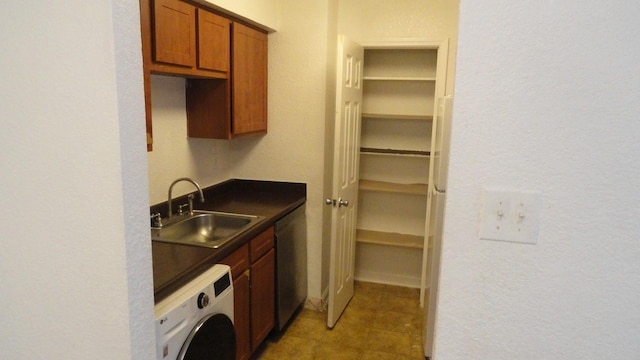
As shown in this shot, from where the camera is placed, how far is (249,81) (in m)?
2.86

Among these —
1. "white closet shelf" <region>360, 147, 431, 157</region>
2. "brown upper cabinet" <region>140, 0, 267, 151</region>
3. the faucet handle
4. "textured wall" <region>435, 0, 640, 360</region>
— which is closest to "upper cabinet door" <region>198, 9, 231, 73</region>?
"brown upper cabinet" <region>140, 0, 267, 151</region>

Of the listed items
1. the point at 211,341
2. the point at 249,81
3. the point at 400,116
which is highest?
the point at 249,81

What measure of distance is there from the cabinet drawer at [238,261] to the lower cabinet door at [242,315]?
33 mm

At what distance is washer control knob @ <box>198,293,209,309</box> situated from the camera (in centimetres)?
170

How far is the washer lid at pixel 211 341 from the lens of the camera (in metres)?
1.63

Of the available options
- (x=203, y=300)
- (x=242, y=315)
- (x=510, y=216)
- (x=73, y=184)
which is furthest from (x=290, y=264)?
(x=510, y=216)

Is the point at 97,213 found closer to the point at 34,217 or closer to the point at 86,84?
the point at 34,217

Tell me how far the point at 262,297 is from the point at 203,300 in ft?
2.79

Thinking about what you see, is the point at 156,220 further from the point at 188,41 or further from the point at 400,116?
the point at 400,116

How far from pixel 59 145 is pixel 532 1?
1204mm

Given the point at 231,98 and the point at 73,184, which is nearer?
the point at 73,184

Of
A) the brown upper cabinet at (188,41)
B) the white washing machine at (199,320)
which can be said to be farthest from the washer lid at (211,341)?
the brown upper cabinet at (188,41)

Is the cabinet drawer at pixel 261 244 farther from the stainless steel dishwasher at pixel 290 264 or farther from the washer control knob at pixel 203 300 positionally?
the washer control knob at pixel 203 300

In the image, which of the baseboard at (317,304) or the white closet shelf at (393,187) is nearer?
the baseboard at (317,304)
